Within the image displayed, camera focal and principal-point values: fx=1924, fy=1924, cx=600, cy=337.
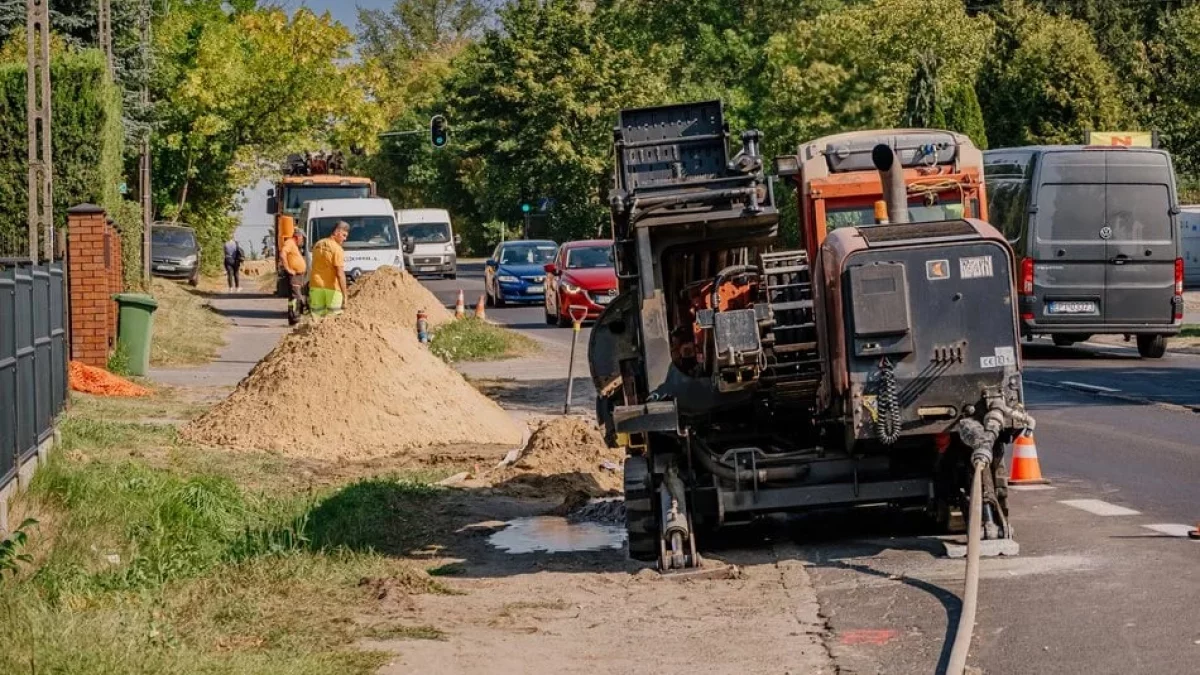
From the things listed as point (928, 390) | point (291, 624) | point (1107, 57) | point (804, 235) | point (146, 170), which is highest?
point (1107, 57)

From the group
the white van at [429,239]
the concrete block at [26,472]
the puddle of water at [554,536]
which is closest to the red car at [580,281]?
the white van at [429,239]

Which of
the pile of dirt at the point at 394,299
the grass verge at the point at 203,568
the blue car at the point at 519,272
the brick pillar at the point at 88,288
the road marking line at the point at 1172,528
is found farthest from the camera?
the blue car at the point at 519,272

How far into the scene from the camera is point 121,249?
3369cm

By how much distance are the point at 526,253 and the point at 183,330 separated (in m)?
15.3

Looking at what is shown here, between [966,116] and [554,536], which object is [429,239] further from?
[554,536]

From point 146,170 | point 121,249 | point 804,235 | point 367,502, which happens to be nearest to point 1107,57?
point 146,170

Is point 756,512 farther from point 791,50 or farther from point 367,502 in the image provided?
point 791,50

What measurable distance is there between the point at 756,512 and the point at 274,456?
273 inches

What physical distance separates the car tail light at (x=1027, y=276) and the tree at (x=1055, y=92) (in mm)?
32507

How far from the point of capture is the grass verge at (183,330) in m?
29.8

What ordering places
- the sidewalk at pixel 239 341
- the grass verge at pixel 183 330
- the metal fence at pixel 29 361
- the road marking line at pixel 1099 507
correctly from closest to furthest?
the road marking line at pixel 1099 507, the metal fence at pixel 29 361, the sidewalk at pixel 239 341, the grass verge at pixel 183 330

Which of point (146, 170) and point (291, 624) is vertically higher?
point (146, 170)

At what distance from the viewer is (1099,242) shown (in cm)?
2691

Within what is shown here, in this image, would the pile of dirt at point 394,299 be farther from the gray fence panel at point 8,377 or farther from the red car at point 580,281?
the gray fence panel at point 8,377
